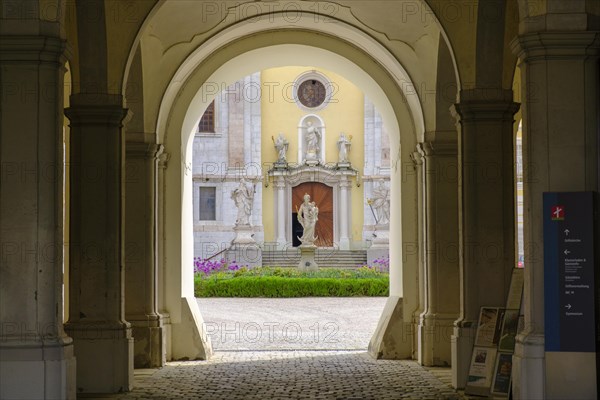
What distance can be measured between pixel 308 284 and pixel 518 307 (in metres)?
22.2

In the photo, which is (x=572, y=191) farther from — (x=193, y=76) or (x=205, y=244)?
(x=205, y=244)

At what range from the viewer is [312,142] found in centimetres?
4641

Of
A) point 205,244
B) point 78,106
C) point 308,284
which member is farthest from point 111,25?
point 205,244

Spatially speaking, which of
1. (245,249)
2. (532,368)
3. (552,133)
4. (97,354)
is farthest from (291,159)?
(532,368)

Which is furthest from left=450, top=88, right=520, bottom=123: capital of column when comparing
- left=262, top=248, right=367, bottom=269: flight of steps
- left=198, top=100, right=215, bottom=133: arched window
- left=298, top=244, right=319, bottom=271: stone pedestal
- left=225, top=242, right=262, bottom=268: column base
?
left=198, top=100, right=215, bottom=133: arched window

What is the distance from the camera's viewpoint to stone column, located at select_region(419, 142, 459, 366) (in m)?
16.2

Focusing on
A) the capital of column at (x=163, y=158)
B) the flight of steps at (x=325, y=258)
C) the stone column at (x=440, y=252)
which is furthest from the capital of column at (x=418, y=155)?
the flight of steps at (x=325, y=258)

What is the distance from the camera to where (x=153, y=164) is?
1673 centimetres

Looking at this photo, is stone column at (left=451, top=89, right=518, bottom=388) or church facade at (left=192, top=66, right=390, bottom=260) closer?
stone column at (left=451, top=89, right=518, bottom=388)

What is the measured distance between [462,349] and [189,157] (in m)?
8.23

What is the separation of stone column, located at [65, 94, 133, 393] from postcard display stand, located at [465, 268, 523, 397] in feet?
13.9

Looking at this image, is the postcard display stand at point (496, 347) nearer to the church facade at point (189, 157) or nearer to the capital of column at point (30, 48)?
the church facade at point (189, 157)

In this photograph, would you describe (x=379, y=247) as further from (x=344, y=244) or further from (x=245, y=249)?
(x=245, y=249)

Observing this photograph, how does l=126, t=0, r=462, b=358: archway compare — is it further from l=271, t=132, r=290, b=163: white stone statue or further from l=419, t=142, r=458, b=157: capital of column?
l=271, t=132, r=290, b=163: white stone statue
